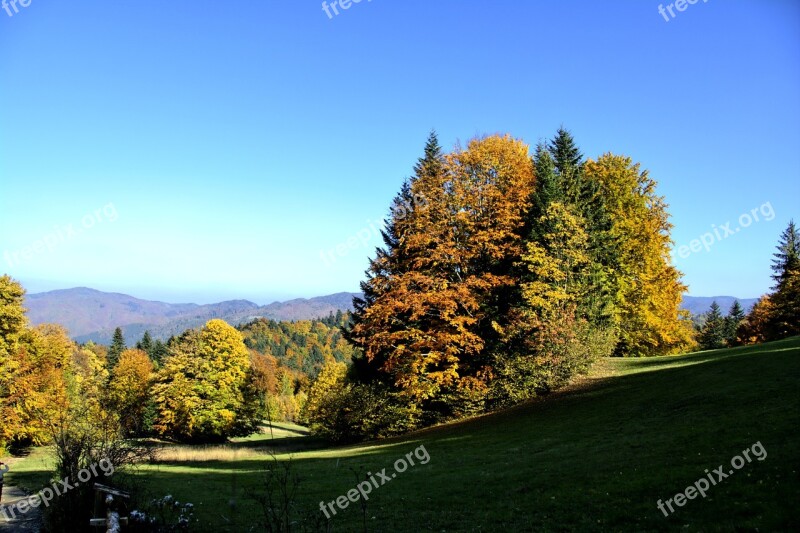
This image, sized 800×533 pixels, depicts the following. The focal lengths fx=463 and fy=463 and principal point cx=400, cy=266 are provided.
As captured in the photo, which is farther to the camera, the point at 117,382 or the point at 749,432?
the point at 117,382

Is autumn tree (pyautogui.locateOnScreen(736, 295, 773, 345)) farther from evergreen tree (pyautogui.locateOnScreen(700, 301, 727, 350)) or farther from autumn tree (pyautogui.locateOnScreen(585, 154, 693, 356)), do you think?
autumn tree (pyautogui.locateOnScreen(585, 154, 693, 356))

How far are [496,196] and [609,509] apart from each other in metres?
24.3

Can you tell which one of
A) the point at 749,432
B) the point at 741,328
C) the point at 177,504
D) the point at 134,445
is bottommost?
the point at 741,328

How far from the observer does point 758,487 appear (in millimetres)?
9008

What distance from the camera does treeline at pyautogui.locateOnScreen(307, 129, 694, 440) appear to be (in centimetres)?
2917

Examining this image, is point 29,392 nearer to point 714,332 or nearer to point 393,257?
point 393,257

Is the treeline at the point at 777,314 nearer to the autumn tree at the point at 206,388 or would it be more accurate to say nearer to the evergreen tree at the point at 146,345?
the autumn tree at the point at 206,388

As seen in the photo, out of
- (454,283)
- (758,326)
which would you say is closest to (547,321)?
(454,283)

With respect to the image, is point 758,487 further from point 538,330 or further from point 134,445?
point 538,330

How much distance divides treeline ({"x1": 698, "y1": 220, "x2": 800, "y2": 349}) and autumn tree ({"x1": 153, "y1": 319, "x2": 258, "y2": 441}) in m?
59.3

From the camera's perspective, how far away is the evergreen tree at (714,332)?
76.2 meters

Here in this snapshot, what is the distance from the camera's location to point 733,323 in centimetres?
8150

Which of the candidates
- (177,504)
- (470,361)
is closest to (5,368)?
(177,504)

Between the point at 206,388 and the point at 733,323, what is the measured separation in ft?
281
